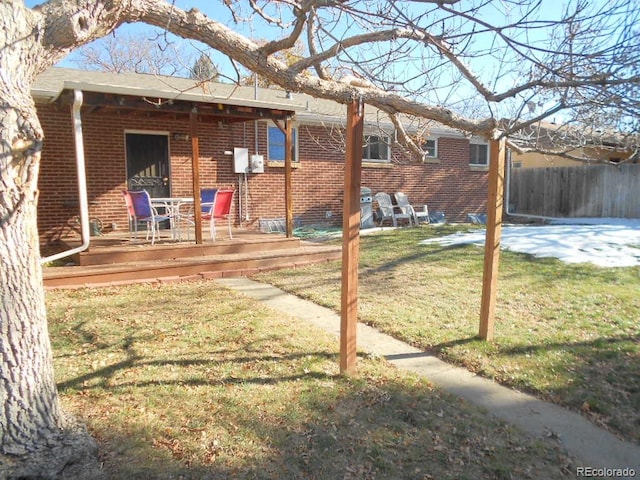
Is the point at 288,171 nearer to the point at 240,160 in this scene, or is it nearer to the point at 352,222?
the point at 240,160

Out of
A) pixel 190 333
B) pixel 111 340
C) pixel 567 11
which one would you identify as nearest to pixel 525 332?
pixel 567 11

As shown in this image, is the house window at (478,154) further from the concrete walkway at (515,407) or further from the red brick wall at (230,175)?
the concrete walkway at (515,407)

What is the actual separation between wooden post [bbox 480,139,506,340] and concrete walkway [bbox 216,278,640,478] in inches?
29.4

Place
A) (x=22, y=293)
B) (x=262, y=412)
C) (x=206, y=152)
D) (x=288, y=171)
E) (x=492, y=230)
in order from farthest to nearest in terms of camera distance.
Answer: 1. (x=206, y=152)
2. (x=288, y=171)
3. (x=492, y=230)
4. (x=262, y=412)
5. (x=22, y=293)

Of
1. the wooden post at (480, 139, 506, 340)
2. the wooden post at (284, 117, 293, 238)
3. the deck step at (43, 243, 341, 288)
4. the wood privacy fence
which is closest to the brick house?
the wooden post at (284, 117, 293, 238)

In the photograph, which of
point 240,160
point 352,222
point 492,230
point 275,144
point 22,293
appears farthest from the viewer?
point 275,144

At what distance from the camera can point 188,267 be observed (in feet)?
24.6

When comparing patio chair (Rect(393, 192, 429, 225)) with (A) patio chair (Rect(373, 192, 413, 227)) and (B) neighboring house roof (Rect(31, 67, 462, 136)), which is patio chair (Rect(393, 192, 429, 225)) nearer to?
(A) patio chair (Rect(373, 192, 413, 227))

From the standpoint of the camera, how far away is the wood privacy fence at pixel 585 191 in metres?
16.3

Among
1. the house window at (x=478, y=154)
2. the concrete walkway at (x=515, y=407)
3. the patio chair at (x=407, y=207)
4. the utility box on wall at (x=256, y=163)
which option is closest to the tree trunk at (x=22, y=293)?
the concrete walkway at (x=515, y=407)

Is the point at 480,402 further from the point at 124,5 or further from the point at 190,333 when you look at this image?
the point at 124,5

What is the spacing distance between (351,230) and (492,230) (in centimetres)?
160

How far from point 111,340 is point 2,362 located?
224 cm

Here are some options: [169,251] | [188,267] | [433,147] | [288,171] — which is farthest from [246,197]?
[433,147]
